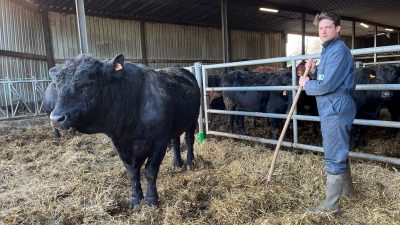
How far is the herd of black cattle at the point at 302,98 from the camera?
6523 millimetres

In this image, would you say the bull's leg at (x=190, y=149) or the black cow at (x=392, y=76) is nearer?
the bull's leg at (x=190, y=149)

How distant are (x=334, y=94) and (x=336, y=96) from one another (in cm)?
3

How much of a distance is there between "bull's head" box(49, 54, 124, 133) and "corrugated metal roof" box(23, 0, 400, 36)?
12846 mm

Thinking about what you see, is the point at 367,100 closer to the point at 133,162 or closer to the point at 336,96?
the point at 336,96

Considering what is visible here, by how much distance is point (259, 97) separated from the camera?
7391 millimetres

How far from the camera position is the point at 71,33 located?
52.4ft

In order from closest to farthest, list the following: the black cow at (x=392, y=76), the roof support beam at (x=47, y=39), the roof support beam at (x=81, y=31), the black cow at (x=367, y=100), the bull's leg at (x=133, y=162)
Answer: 1. the bull's leg at (x=133, y=162)
2. the black cow at (x=367, y=100)
3. the black cow at (x=392, y=76)
4. the roof support beam at (x=81, y=31)
5. the roof support beam at (x=47, y=39)

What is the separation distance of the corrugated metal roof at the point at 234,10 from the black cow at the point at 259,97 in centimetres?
936

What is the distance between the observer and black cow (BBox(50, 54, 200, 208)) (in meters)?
3.15

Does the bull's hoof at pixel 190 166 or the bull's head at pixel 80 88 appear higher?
the bull's head at pixel 80 88

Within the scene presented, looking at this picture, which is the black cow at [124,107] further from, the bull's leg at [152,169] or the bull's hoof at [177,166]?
the bull's hoof at [177,166]

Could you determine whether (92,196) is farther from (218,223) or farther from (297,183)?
(297,183)

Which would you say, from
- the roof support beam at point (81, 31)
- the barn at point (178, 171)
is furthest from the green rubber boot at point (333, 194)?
the roof support beam at point (81, 31)

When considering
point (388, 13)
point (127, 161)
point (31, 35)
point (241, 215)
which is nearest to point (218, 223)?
point (241, 215)
